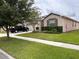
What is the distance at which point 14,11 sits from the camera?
23125mm

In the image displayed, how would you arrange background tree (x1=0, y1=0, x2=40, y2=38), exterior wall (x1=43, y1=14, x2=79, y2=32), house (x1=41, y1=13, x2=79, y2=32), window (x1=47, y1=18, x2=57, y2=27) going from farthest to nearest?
window (x1=47, y1=18, x2=57, y2=27)
house (x1=41, y1=13, x2=79, y2=32)
exterior wall (x1=43, y1=14, x2=79, y2=32)
background tree (x1=0, y1=0, x2=40, y2=38)

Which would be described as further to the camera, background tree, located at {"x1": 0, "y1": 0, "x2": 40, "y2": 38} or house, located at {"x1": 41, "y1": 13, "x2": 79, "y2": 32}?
house, located at {"x1": 41, "y1": 13, "x2": 79, "y2": 32}

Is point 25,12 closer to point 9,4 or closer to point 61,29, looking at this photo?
point 9,4

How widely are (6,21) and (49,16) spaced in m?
16.4

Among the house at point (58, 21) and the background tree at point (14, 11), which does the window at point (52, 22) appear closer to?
the house at point (58, 21)

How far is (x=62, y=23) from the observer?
35.5m

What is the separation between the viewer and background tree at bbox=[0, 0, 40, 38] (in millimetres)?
23062

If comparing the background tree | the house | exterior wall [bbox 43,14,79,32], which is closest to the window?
the house

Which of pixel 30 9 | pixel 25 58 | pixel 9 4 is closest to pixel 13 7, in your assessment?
pixel 9 4

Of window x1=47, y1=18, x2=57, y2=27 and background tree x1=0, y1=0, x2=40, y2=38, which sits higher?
background tree x1=0, y1=0, x2=40, y2=38

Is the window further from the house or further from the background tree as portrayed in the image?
the background tree

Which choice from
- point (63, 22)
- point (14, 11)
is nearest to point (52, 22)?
point (63, 22)

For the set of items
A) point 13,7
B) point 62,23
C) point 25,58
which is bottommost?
point 25,58

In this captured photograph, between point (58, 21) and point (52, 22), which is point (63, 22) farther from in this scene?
point (52, 22)
